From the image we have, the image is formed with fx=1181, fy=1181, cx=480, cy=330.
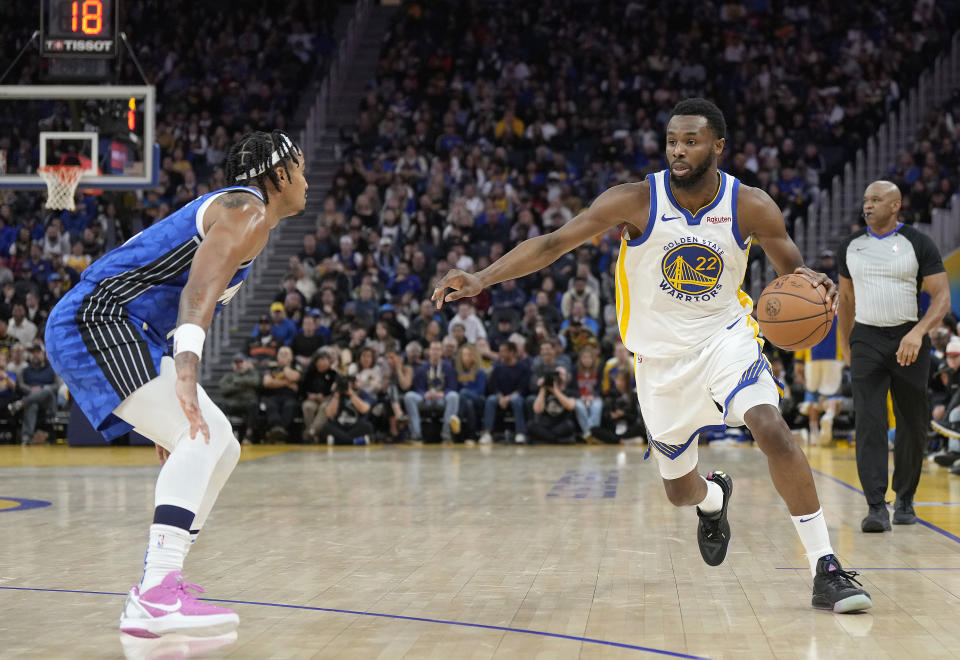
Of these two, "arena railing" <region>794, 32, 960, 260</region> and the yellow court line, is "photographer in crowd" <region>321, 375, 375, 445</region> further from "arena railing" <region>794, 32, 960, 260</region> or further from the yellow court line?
"arena railing" <region>794, 32, 960, 260</region>

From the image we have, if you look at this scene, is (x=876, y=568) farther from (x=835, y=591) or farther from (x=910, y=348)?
(x=910, y=348)

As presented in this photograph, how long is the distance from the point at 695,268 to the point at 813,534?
119 cm

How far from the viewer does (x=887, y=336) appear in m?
6.84

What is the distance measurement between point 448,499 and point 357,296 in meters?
9.35

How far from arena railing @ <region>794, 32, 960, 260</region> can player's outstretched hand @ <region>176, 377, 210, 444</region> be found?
15388 millimetres

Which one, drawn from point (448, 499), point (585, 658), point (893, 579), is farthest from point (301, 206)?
point (448, 499)

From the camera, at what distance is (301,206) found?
4.55 metres

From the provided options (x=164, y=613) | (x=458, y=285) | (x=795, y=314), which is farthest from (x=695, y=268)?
(x=164, y=613)

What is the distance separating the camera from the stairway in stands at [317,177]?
1894cm

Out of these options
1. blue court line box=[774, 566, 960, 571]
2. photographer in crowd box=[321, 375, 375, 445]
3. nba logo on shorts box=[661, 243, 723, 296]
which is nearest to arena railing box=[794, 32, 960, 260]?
photographer in crowd box=[321, 375, 375, 445]

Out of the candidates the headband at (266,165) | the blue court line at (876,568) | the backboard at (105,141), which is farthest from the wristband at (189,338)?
the backboard at (105,141)

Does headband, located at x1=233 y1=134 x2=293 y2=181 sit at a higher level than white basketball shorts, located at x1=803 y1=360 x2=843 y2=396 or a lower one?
higher

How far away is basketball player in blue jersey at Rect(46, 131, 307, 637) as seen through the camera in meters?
3.96

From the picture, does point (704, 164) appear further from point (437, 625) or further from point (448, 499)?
point (448, 499)
